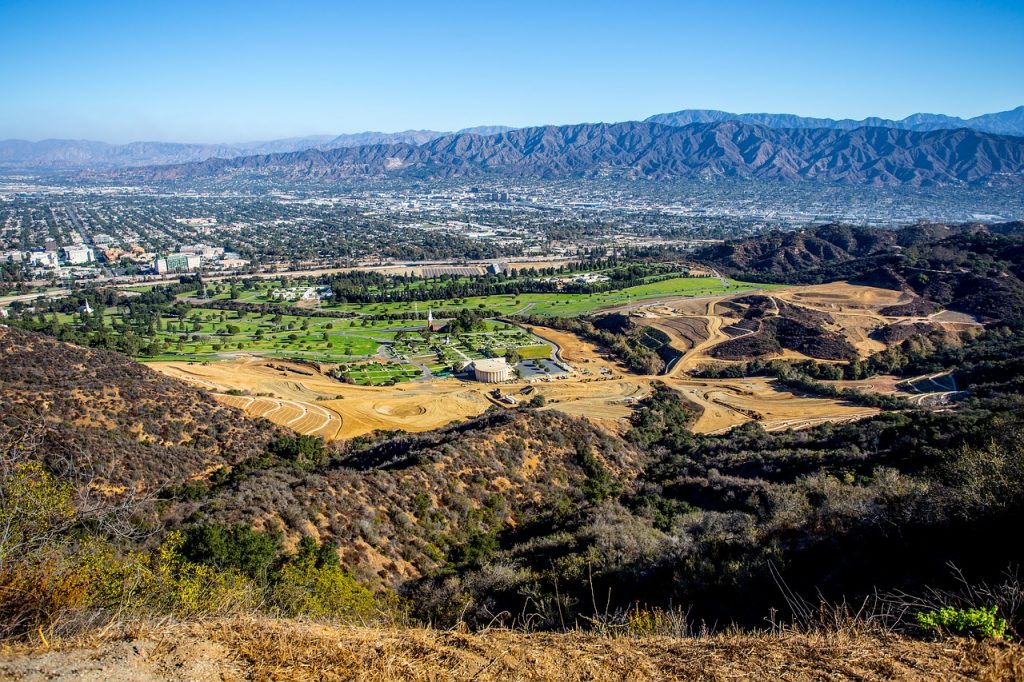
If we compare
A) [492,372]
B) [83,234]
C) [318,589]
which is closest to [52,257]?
[83,234]

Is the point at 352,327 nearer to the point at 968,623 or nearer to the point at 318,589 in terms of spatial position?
the point at 318,589

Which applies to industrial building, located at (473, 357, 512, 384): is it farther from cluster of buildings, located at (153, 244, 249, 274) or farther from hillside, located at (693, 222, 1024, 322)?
cluster of buildings, located at (153, 244, 249, 274)

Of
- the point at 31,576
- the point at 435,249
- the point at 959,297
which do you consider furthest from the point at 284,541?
the point at 435,249

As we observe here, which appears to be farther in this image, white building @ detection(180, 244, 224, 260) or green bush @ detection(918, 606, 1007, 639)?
white building @ detection(180, 244, 224, 260)

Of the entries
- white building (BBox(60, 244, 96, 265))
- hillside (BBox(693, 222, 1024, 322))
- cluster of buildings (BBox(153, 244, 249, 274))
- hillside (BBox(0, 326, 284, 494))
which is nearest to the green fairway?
hillside (BBox(693, 222, 1024, 322))

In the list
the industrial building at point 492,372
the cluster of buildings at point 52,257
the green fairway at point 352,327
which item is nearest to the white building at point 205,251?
the cluster of buildings at point 52,257
